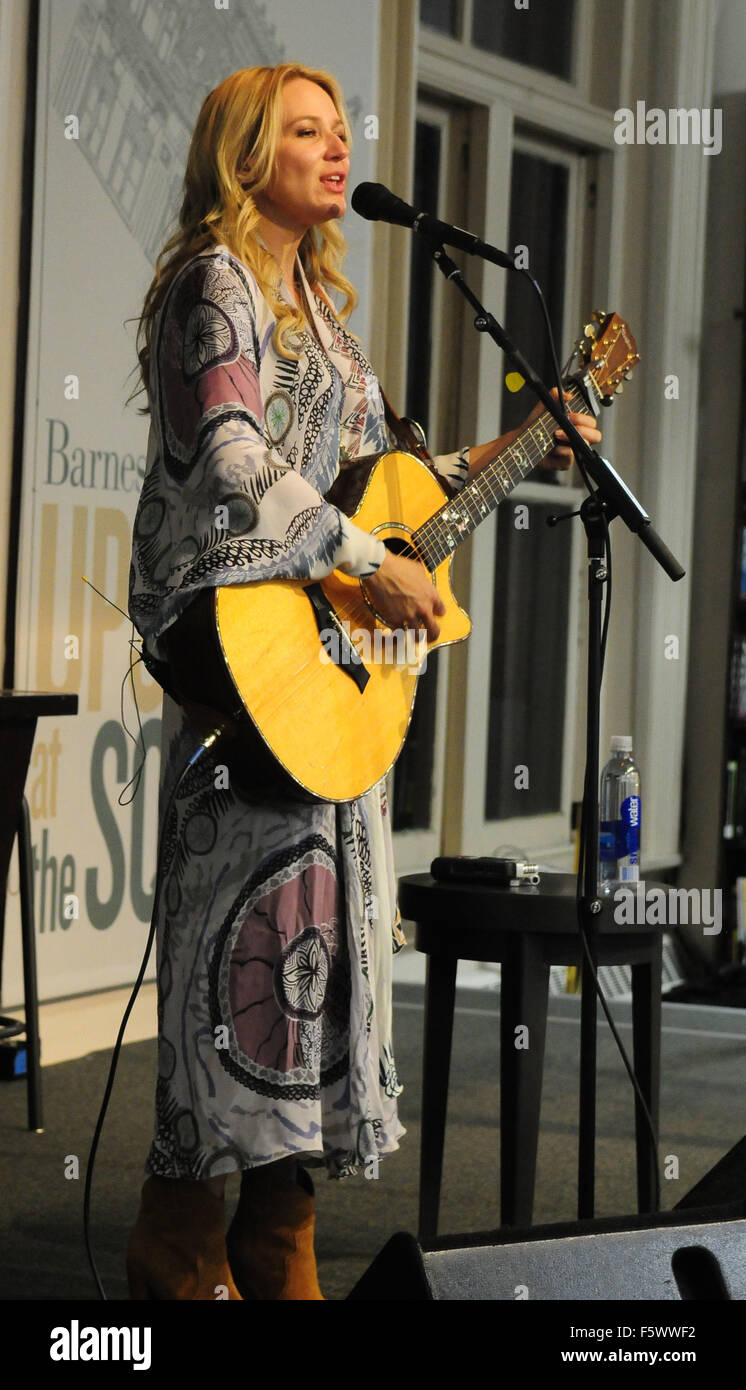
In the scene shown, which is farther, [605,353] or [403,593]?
[605,353]

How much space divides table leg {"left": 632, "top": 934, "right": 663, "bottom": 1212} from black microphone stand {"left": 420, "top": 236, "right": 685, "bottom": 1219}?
479 mm

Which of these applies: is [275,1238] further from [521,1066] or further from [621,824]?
[621,824]

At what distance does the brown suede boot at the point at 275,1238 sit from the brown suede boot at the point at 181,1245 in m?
0.06

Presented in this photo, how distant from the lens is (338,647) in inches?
68.4

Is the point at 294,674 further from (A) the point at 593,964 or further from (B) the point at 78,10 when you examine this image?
(B) the point at 78,10

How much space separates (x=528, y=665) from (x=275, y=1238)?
153 inches

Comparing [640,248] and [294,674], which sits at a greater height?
[640,248]

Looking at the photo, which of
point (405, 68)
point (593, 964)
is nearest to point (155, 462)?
point (593, 964)

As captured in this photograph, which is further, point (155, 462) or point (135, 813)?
point (135, 813)

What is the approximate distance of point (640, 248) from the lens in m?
5.85

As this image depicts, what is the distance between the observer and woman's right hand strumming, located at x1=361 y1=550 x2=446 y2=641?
1749mm

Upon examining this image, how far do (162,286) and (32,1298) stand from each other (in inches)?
51.4

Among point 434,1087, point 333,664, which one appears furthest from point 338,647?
point 434,1087
